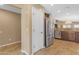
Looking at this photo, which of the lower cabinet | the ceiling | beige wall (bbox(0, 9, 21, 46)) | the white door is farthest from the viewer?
the lower cabinet

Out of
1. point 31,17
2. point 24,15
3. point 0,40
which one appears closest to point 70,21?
point 31,17

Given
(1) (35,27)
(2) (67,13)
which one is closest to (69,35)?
(2) (67,13)

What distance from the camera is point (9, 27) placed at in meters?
2.78

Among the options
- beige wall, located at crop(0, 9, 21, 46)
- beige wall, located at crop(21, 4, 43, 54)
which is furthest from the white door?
beige wall, located at crop(0, 9, 21, 46)

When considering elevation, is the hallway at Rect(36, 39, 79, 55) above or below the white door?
below

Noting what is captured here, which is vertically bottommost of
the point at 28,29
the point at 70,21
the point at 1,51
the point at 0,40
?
the point at 1,51

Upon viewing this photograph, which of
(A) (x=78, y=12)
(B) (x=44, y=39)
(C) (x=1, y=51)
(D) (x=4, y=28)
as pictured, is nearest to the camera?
(C) (x=1, y=51)

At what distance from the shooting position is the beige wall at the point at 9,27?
266 centimetres

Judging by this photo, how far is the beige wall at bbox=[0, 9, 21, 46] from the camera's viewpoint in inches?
105

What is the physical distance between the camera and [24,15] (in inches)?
107

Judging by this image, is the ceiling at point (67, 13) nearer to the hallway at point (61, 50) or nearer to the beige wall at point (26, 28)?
the beige wall at point (26, 28)

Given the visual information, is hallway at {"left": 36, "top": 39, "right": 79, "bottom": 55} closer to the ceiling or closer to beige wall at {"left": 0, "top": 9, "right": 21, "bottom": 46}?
beige wall at {"left": 0, "top": 9, "right": 21, "bottom": 46}

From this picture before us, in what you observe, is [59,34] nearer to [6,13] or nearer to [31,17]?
[31,17]
